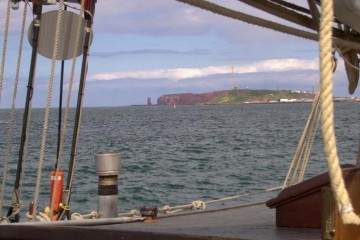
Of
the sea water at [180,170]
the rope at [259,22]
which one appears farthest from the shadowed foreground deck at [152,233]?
the sea water at [180,170]

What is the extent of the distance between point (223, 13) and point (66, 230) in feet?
3.39

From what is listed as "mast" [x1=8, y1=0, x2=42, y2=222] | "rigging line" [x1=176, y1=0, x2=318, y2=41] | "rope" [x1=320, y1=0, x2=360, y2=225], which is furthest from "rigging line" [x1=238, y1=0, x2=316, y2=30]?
"mast" [x1=8, y1=0, x2=42, y2=222]

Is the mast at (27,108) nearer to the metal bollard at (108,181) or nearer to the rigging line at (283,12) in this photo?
the metal bollard at (108,181)

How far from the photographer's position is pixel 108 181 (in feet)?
15.5

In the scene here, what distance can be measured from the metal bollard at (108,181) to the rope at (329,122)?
10.2 ft

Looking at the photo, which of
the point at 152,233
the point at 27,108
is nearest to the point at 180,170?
the point at 27,108

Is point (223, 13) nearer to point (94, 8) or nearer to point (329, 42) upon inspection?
point (329, 42)

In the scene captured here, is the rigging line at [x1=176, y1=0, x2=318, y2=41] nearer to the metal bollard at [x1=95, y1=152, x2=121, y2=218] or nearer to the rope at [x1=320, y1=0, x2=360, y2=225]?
the rope at [x1=320, y1=0, x2=360, y2=225]

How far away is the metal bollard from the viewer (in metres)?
4.68

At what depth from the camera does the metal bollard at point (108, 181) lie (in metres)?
4.68

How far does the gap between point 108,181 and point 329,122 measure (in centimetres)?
323

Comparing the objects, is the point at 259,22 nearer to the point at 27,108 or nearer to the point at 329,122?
the point at 329,122

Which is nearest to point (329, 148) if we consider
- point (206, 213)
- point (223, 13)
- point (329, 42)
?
point (329, 42)

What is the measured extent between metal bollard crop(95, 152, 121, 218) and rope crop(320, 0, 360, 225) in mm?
3121
